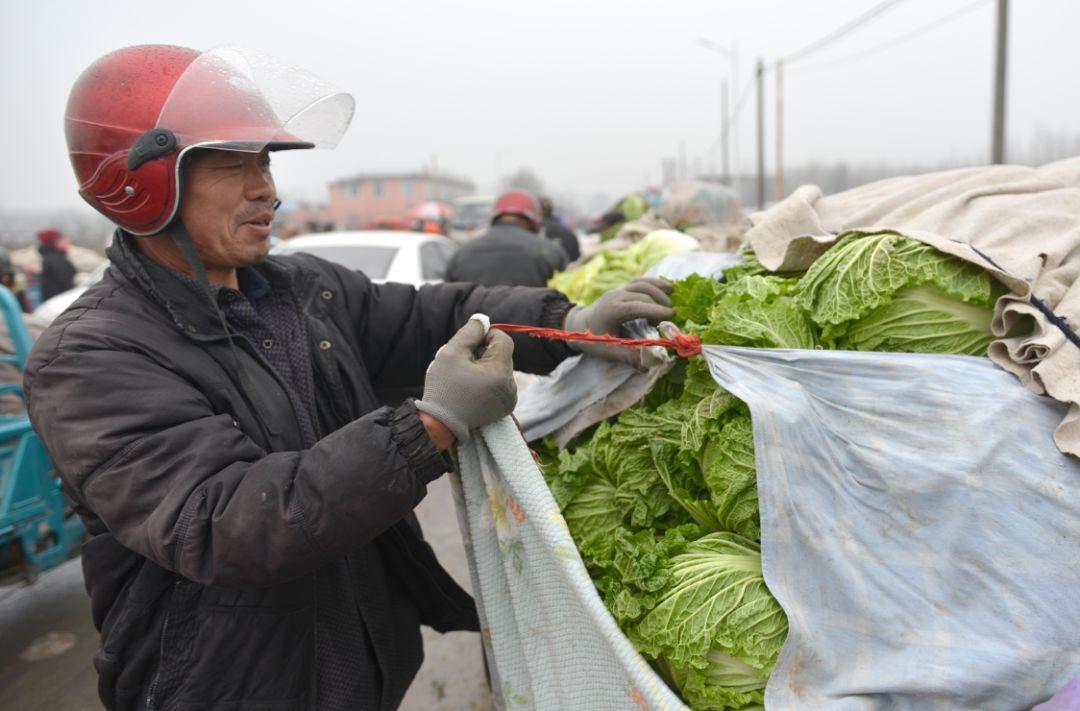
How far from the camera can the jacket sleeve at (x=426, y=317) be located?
231 centimetres

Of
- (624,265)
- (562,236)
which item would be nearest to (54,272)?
(562,236)

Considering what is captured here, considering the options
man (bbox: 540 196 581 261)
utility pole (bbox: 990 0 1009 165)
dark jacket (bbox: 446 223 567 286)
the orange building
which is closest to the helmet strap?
dark jacket (bbox: 446 223 567 286)

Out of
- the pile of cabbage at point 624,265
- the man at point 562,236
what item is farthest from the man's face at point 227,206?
the man at point 562,236

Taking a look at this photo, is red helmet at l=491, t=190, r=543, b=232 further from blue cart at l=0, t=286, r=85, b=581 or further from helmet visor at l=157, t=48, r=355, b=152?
helmet visor at l=157, t=48, r=355, b=152

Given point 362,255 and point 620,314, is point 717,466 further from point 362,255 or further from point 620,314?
point 362,255

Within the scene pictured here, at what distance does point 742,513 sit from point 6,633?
171 inches

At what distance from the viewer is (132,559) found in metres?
1.73

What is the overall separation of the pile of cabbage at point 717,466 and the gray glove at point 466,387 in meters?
0.47

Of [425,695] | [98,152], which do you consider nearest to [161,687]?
[98,152]

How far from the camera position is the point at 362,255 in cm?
760

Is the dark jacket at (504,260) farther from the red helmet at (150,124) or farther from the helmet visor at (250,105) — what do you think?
the red helmet at (150,124)

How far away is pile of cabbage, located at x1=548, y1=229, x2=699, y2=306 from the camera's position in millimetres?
4291

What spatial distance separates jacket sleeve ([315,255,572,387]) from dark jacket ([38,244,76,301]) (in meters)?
11.8

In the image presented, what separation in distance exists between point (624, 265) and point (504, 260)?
190 centimetres
